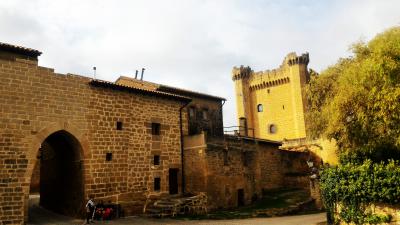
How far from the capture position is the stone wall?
1648cm

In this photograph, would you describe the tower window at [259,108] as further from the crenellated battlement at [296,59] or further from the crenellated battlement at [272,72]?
the crenellated battlement at [296,59]

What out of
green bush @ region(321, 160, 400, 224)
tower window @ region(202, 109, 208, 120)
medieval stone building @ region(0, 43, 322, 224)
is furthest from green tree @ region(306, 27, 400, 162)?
tower window @ region(202, 109, 208, 120)

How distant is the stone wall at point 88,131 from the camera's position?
16484 millimetres

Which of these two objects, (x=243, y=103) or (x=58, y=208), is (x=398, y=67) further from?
(x=243, y=103)

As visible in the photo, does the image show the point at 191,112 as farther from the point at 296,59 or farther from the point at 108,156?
the point at 296,59

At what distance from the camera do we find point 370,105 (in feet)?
51.0

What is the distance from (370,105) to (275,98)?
37.4 m

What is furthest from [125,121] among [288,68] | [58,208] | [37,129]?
[288,68]

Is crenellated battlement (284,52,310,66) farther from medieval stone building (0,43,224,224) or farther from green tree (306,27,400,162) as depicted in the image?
green tree (306,27,400,162)

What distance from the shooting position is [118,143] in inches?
790

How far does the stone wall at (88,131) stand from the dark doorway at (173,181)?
427 mm

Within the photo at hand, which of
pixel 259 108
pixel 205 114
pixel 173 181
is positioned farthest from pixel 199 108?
pixel 259 108

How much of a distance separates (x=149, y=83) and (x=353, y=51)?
13760 mm

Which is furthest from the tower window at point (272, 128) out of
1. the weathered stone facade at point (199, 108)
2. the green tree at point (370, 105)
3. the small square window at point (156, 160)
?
the green tree at point (370, 105)
